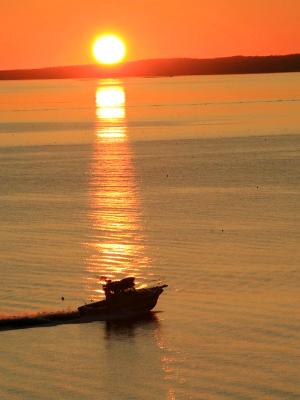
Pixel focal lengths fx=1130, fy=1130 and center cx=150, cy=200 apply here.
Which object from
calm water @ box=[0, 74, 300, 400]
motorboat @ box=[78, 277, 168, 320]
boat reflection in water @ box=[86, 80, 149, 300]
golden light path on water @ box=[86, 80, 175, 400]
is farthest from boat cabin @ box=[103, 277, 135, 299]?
boat reflection in water @ box=[86, 80, 149, 300]

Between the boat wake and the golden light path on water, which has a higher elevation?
the golden light path on water

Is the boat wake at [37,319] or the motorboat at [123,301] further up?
the motorboat at [123,301]

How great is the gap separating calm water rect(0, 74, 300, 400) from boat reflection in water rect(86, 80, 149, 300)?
0.11 meters

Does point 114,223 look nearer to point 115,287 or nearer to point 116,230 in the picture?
point 116,230

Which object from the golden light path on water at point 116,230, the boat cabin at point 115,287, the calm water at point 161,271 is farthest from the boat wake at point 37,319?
the golden light path on water at point 116,230

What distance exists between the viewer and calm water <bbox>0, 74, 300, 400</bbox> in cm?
3988

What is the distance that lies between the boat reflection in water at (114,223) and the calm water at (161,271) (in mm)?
111

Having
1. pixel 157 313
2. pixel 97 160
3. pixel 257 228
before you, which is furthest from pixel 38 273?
pixel 97 160

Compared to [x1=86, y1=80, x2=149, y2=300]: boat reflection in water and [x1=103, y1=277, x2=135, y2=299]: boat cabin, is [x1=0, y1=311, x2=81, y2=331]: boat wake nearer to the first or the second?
[x1=103, y1=277, x2=135, y2=299]: boat cabin

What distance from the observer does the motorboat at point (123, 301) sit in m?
48.1

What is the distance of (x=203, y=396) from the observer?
37531 millimetres

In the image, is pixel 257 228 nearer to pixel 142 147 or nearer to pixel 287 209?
pixel 287 209

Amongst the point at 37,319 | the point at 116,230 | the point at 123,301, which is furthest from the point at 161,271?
the point at 116,230

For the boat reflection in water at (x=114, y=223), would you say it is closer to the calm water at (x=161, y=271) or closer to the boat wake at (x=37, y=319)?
the calm water at (x=161, y=271)
